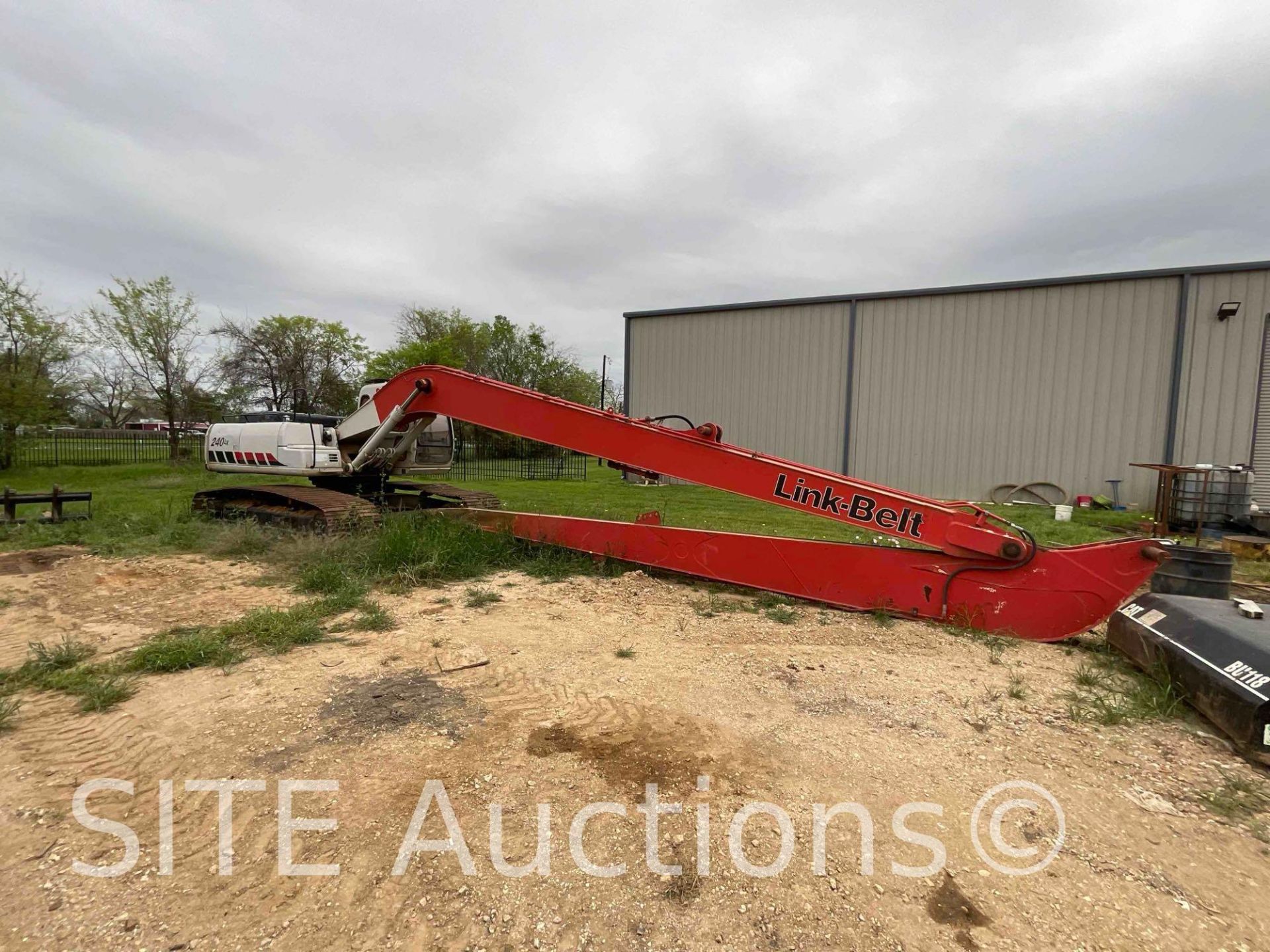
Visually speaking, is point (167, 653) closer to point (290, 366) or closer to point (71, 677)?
point (71, 677)

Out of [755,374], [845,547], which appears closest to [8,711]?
[845,547]

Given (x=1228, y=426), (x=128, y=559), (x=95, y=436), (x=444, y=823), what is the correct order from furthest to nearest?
(x=95, y=436)
(x=1228, y=426)
(x=128, y=559)
(x=444, y=823)

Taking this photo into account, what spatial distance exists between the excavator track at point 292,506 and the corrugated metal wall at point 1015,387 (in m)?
13.1

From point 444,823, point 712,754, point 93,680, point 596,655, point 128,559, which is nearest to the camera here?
point 444,823

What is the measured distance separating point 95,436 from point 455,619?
2707cm

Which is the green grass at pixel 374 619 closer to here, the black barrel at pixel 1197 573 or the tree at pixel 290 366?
the black barrel at pixel 1197 573

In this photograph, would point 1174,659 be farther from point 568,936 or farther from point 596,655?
point 568,936

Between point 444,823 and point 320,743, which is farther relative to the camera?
point 320,743

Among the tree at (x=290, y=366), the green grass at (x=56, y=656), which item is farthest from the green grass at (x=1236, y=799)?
the tree at (x=290, y=366)

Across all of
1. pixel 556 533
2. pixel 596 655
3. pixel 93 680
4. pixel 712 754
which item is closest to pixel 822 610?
pixel 596 655

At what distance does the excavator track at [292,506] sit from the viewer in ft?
20.3

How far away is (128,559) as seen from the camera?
577cm

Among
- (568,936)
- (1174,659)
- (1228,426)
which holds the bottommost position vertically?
(568,936)
